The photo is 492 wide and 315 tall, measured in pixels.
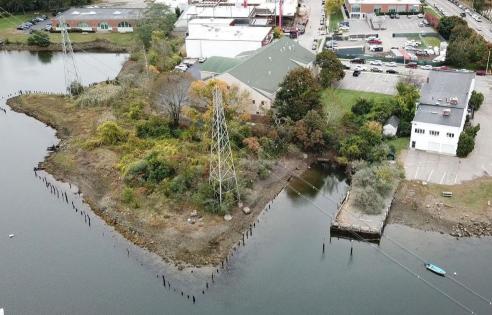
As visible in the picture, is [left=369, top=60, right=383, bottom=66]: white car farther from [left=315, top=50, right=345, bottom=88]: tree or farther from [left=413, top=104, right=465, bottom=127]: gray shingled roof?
[left=413, top=104, right=465, bottom=127]: gray shingled roof

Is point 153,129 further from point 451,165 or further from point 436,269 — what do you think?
point 436,269

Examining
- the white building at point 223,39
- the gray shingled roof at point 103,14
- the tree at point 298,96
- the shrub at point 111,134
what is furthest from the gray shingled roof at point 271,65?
the gray shingled roof at point 103,14

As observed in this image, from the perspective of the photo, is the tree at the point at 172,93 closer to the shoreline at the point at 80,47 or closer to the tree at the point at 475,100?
the tree at the point at 475,100

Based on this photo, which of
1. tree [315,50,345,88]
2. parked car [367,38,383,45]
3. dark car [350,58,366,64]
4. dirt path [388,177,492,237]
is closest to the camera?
dirt path [388,177,492,237]

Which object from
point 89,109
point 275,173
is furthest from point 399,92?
point 89,109

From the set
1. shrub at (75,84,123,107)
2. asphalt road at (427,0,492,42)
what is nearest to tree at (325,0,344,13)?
asphalt road at (427,0,492,42)
